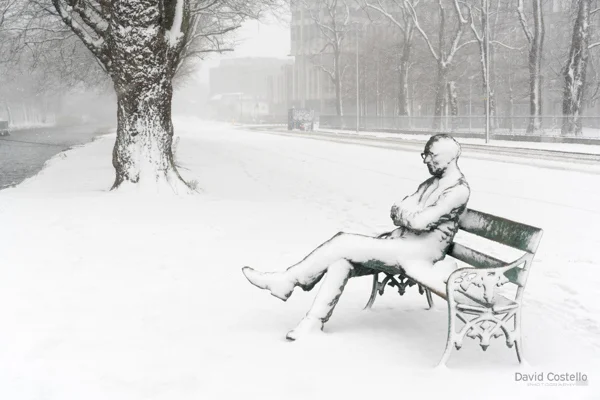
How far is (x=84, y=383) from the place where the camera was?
3.83 metres

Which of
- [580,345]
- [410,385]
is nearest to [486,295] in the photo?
[410,385]

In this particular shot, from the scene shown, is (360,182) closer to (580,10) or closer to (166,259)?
(166,259)

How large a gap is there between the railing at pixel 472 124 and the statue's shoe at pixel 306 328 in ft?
85.7

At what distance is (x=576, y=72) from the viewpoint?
96.9ft

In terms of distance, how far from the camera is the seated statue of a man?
439 centimetres

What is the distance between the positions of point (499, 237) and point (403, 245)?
650 millimetres

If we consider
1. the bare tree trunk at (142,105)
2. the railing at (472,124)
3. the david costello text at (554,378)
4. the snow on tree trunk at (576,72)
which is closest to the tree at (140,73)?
the bare tree trunk at (142,105)

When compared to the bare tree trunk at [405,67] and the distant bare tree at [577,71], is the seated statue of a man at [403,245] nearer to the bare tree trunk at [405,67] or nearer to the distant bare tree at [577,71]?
the distant bare tree at [577,71]

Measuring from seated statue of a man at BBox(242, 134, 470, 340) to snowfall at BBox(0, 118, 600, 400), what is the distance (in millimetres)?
342

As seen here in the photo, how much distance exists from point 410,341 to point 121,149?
7235mm

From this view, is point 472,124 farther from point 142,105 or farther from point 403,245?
point 403,245

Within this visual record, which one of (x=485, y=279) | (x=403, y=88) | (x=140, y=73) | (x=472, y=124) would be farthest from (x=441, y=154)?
(x=403, y=88)

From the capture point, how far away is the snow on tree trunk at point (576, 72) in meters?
28.7

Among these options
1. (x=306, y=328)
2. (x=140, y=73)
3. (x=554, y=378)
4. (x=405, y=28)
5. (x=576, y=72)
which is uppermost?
(x=405, y=28)
